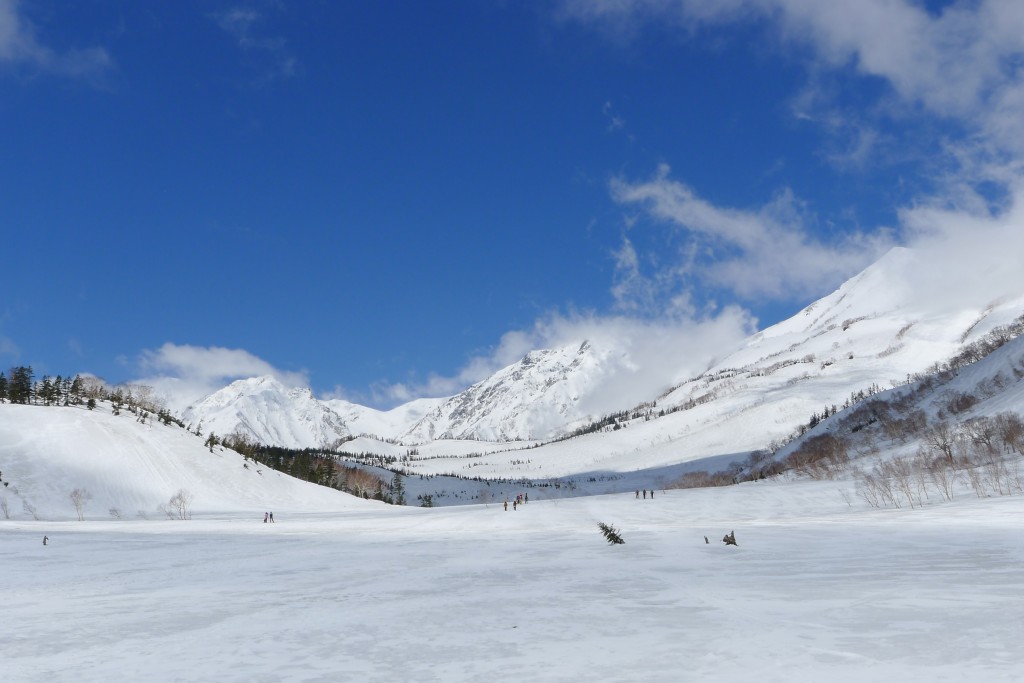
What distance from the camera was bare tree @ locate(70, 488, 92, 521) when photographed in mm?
73706

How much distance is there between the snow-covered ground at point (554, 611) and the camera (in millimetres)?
8570

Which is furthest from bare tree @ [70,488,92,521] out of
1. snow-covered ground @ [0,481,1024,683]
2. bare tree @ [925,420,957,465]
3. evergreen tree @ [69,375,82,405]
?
bare tree @ [925,420,957,465]

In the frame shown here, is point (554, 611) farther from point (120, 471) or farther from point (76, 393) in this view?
point (76, 393)

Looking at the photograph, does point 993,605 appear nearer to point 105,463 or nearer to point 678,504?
point 678,504

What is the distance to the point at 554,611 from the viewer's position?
1262 cm

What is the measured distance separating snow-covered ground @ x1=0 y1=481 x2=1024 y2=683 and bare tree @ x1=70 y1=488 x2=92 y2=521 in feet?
178

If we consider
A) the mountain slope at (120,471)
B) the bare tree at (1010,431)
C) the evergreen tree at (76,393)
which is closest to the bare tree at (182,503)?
the mountain slope at (120,471)

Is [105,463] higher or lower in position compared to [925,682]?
higher

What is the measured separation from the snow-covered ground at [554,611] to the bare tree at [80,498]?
54330mm

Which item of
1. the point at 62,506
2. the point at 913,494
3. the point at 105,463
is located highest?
the point at 105,463

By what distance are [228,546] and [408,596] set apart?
74.2ft

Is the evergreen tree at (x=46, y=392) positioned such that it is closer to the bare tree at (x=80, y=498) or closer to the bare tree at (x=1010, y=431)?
the bare tree at (x=80, y=498)

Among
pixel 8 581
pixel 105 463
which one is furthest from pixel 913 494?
pixel 105 463

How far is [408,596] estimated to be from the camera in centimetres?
1560
